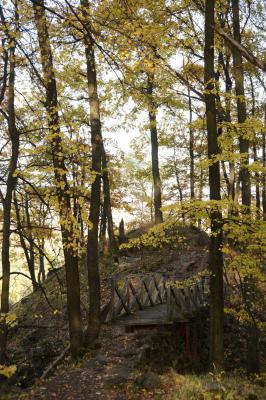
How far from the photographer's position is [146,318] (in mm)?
10953

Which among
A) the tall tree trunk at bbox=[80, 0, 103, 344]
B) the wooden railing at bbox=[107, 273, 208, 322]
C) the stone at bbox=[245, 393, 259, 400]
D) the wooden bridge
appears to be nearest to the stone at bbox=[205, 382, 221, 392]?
the stone at bbox=[245, 393, 259, 400]

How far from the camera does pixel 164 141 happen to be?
800 inches

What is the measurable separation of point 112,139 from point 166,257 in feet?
30.1

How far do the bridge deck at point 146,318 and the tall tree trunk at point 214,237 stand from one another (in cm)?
222

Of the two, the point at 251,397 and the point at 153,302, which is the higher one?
the point at 153,302

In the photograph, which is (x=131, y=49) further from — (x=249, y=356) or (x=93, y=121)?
(x=249, y=356)

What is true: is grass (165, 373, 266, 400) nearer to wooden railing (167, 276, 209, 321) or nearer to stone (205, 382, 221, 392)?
stone (205, 382, 221, 392)

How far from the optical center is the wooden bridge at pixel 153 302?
35.3ft

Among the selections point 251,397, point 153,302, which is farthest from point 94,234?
point 251,397

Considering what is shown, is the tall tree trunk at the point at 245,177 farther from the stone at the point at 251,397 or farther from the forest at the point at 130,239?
the stone at the point at 251,397

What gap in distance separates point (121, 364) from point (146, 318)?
6.56 ft

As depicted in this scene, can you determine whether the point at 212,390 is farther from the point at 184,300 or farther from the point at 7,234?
the point at 184,300

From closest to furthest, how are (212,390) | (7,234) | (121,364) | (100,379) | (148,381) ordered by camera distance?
(212,390), (7,234), (148,381), (100,379), (121,364)

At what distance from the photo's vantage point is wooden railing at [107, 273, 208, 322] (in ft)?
36.1
